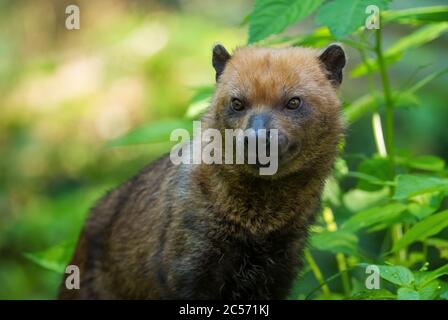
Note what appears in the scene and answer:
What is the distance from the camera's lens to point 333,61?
16.1ft

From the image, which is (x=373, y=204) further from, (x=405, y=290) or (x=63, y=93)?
(x=63, y=93)

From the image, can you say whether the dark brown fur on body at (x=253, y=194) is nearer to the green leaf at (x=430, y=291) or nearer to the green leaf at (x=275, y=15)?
the green leaf at (x=275, y=15)

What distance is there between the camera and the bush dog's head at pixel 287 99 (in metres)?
4.49

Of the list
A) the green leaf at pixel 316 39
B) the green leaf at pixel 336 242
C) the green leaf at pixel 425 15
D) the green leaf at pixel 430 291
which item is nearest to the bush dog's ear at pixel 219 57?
the green leaf at pixel 316 39

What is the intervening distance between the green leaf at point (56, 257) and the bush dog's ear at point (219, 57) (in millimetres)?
1712

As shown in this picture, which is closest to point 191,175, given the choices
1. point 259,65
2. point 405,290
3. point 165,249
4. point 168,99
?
point 165,249

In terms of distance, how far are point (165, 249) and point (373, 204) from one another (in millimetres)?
1356

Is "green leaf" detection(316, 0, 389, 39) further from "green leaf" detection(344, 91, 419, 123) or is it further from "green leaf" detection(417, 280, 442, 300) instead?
"green leaf" detection(417, 280, 442, 300)

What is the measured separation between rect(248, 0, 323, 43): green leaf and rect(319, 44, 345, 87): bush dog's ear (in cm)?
57

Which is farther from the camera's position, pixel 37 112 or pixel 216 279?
pixel 37 112

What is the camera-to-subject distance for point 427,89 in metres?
11.6

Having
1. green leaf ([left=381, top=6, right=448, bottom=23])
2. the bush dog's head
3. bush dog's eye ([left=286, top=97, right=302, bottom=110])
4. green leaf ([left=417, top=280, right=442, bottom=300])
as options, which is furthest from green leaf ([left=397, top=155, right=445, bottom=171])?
green leaf ([left=417, top=280, right=442, bottom=300])

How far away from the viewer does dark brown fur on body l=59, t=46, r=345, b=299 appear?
15.0 feet
